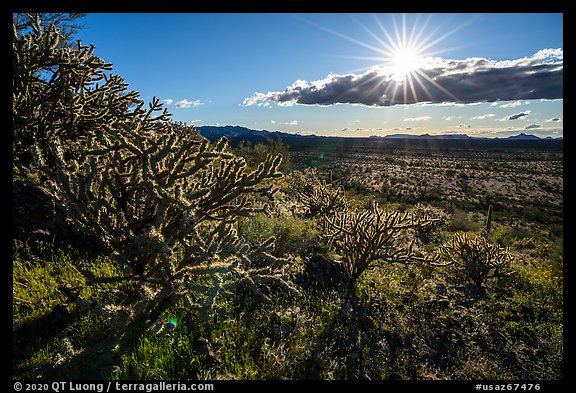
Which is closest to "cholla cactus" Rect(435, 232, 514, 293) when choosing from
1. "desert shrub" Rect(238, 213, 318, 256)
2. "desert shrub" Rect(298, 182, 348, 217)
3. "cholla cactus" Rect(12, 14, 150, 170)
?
"desert shrub" Rect(238, 213, 318, 256)

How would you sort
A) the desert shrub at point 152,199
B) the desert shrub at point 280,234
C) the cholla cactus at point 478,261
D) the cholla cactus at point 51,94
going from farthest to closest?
the cholla cactus at point 478,261, the desert shrub at point 280,234, the cholla cactus at point 51,94, the desert shrub at point 152,199

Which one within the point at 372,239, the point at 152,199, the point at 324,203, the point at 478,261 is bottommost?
the point at 478,261

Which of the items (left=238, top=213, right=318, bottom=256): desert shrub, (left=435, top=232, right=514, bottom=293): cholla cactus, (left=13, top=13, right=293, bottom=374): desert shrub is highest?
(left=13, top=13, right=293, bottom=374): desert shrub

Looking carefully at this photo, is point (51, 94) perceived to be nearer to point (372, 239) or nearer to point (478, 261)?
point (372, 239)

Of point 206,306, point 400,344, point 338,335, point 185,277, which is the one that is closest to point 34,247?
point 185,277

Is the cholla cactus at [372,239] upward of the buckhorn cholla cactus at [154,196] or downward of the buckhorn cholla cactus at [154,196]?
downward

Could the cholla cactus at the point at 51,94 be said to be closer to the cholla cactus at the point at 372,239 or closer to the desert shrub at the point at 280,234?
the desert shrub at the point at 280,234

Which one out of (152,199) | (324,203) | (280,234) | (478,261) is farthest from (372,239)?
(324,203)

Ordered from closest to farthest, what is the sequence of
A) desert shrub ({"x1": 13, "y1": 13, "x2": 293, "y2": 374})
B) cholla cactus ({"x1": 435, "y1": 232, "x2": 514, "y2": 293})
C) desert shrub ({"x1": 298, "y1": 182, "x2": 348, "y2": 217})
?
desert shrub ({"x1": 13, "y1": 13, "x2": 293, "y2": 374}) < cholla cactus ({"x1": 435, "y1": 232, "x2": 514, "y2": 293}) < desert shrub ({"x1": 298, "y1": 182, "x2": 348, "y2": 217})

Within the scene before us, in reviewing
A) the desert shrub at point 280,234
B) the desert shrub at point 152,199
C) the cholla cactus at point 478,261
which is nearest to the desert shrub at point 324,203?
the desert shrub at point 280,234

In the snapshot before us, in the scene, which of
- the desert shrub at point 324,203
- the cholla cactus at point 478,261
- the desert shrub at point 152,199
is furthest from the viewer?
the desert shrub at point 324,203

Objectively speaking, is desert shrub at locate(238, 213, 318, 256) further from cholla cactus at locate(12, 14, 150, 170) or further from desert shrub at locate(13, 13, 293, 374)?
cholla cactus at locate(12, 14, 150, 170)

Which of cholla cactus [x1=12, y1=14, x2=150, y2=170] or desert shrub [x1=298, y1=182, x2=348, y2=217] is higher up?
cholla cactus [x1=12, y1=14, x2=150, y2=170]

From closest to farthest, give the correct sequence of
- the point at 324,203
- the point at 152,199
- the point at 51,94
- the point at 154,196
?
1. the point at 154,196
2. the point at 152,199
3. the point at 51,94
4. the point at 324,203
